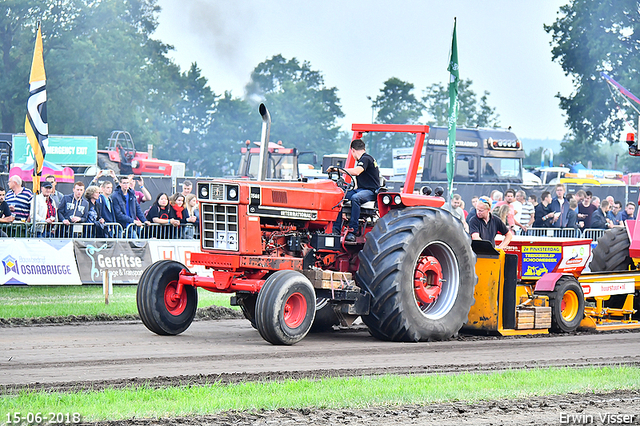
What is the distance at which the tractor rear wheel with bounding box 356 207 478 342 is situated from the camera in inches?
383

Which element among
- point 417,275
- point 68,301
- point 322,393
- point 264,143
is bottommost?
point 68,301

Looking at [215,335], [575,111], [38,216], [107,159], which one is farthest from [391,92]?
[215,335]

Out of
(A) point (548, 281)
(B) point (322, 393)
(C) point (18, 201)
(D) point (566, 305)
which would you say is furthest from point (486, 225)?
(C) point (18, 201)

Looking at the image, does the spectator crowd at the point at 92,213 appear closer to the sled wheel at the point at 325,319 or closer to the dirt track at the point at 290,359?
the dirt track at the point at 290,359

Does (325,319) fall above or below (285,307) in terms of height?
below

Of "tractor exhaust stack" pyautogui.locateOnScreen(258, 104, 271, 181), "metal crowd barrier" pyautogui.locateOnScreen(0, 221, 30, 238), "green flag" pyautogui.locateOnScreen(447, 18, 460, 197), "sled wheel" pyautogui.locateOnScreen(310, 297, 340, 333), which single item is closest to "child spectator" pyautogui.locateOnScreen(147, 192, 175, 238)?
"metal crowd barrier" pyautogui.locateOnScreen(0, 221, 30, 238)

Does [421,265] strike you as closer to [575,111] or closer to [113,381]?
[113,381]

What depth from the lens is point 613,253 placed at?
41.8ft

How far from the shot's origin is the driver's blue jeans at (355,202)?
10.2 metres

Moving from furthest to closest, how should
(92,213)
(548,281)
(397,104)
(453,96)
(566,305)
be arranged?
(397,104) → (453,96) → (92,213) → (566,305) → (548,281)

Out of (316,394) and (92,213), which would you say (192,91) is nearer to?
(92,213)

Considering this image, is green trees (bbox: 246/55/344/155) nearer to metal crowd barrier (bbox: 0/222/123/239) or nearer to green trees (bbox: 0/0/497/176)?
green trees (bbox: 0/0/497/176)

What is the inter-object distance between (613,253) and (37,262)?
9340 millimetres

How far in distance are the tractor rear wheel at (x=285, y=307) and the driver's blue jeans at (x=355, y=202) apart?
1098 mm
